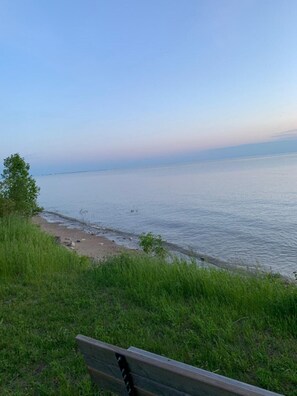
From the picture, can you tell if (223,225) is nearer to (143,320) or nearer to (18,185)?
(18,185)

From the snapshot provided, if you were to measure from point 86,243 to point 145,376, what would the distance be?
1719 cm

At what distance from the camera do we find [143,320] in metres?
4.50

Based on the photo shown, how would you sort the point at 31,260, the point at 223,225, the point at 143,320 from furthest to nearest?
1. the point at 223,225
2. the point at 31,260
3. the point at 143,320

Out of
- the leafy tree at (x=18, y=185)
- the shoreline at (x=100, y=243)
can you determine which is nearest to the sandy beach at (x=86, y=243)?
the shoreline at (x=100, y=243)

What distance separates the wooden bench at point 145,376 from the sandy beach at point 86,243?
1148cm

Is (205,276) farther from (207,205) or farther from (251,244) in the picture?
(207,205)

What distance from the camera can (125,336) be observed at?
4035 mm

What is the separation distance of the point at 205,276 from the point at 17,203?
37.2 ft

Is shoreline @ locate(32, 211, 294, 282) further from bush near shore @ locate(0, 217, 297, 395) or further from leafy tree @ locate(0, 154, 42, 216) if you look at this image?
bush near shore @ locate(0, 217, 297, 395)

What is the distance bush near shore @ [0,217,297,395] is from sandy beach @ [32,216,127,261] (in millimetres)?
7475

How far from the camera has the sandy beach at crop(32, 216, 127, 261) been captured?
15.6m

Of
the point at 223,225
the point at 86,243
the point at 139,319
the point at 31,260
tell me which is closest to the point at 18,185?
the point at 86,243

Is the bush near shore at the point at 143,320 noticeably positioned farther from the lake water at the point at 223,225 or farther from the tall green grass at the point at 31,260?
the lake water at the point at 223,225

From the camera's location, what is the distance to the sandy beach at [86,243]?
1556cm
